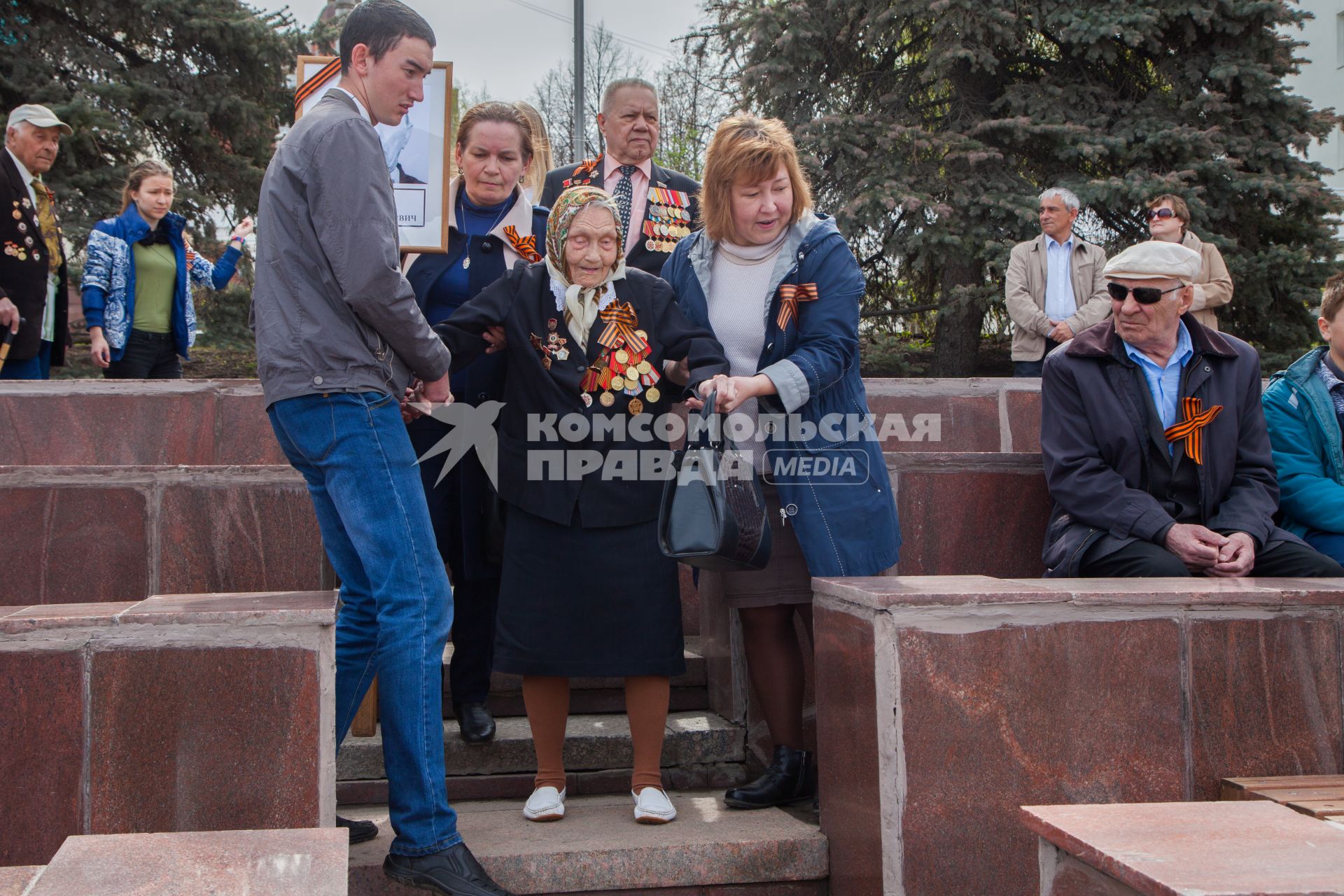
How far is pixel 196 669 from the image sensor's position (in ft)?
9.48

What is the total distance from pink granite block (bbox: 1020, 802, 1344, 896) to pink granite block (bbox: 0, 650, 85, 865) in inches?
83.3

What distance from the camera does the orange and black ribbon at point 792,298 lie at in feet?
12.7

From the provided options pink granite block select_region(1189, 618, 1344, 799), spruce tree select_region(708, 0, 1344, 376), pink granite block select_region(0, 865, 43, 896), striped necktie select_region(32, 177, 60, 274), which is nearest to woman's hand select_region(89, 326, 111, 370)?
striped necktie select_region(32, 177, 60, 274)

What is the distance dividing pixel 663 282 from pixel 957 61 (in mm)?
10280

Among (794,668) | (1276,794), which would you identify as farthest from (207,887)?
(1276,794)

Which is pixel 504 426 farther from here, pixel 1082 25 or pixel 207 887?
pixel 1082 25

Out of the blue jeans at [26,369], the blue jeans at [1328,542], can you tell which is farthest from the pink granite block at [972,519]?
the blue jeans at [26,369]

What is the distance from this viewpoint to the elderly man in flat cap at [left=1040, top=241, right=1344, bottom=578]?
396 centimetres

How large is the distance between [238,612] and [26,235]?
4.78 meters

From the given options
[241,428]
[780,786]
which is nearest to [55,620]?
[780,786]

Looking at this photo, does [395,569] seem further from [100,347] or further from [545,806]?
[100,347]

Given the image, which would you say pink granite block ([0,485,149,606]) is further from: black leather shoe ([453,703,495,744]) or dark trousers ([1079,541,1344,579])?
dark trousers ([1079,541,1344,579])

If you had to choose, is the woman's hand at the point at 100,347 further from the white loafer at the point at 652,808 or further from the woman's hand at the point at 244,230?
the white loafer at the point at 652,808

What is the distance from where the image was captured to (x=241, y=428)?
6.25m
